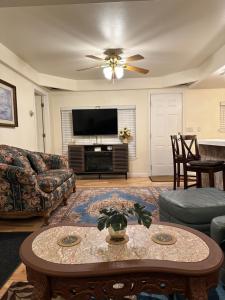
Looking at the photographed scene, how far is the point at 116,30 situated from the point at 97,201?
2.63m

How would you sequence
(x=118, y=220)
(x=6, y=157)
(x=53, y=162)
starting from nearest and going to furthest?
(x=118, y=220) < (x=6, y=157) < (x=53, y=162)

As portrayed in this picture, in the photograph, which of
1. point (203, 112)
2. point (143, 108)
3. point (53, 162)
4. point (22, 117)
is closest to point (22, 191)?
point (53, 162)

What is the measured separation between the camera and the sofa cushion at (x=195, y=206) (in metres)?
1.96

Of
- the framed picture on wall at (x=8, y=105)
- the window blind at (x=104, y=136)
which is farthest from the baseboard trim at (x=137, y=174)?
the framed picture on wall at (x=8, y=105)

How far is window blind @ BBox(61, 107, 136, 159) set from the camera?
19.5 feet

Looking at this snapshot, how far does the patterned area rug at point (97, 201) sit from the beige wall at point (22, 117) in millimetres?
1426

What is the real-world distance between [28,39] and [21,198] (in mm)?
2295

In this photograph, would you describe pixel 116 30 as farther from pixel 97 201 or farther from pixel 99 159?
pixel 99 159

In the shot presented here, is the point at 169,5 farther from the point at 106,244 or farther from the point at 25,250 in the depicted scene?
the point at 25,250

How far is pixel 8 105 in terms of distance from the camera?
12.1 feet

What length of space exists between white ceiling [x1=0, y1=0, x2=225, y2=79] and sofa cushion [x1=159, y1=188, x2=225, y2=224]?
6.79 ft

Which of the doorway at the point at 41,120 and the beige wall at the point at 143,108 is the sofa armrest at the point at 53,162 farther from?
the beige wall at the point at 143,108

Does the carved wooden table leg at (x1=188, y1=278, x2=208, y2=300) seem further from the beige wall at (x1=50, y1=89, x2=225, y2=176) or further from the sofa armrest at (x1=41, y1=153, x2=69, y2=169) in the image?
the beige wall at (x1=50, y1=89, x2=225, y2=176)

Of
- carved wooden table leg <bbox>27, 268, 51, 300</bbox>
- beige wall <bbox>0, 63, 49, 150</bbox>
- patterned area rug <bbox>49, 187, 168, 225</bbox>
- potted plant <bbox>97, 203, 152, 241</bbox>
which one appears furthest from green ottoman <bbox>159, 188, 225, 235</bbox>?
beige wall <bbox>0, 63, 49, 150</bbox>
